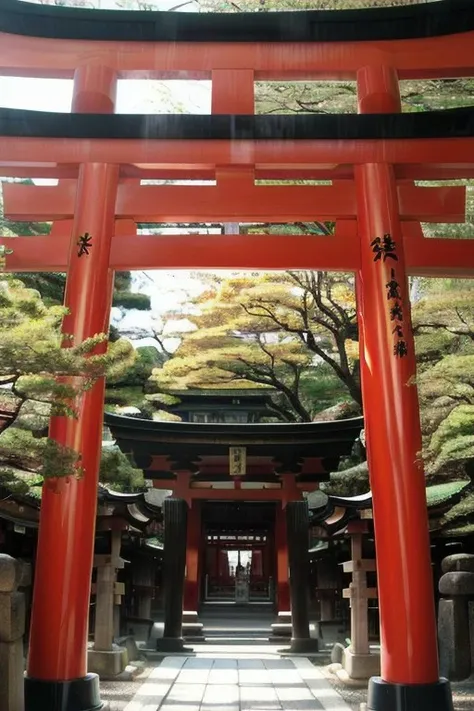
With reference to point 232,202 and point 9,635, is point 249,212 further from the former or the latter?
point 9,635

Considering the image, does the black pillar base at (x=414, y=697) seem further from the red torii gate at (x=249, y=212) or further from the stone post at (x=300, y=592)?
the stone post at (x=300, y=592)

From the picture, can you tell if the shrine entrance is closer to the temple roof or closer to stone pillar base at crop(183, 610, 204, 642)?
stone pillar base at crop(183, 610, 204, 642)

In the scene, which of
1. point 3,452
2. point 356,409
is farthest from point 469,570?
point 356,409

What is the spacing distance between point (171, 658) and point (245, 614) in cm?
995

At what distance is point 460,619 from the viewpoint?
7.88m

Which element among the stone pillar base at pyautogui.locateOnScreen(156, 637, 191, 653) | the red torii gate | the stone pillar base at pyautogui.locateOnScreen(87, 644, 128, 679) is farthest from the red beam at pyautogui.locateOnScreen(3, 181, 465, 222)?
the stone pillar base at pyautogui.locateOnScreen(156, 637, 191, 653)

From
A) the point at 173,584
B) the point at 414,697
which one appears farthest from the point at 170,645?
the point at 414,697

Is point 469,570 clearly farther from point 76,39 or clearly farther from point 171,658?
point 76,39

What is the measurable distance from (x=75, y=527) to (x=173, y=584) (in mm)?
7074

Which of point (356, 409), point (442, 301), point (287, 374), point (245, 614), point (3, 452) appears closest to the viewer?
point (3, 452)

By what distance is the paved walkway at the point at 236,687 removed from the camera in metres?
7.41

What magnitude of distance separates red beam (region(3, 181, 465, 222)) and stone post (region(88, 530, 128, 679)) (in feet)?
16.1

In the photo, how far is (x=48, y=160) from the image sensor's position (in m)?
6.56

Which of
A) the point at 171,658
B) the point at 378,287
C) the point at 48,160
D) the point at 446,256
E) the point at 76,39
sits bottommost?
the point at 171,658
